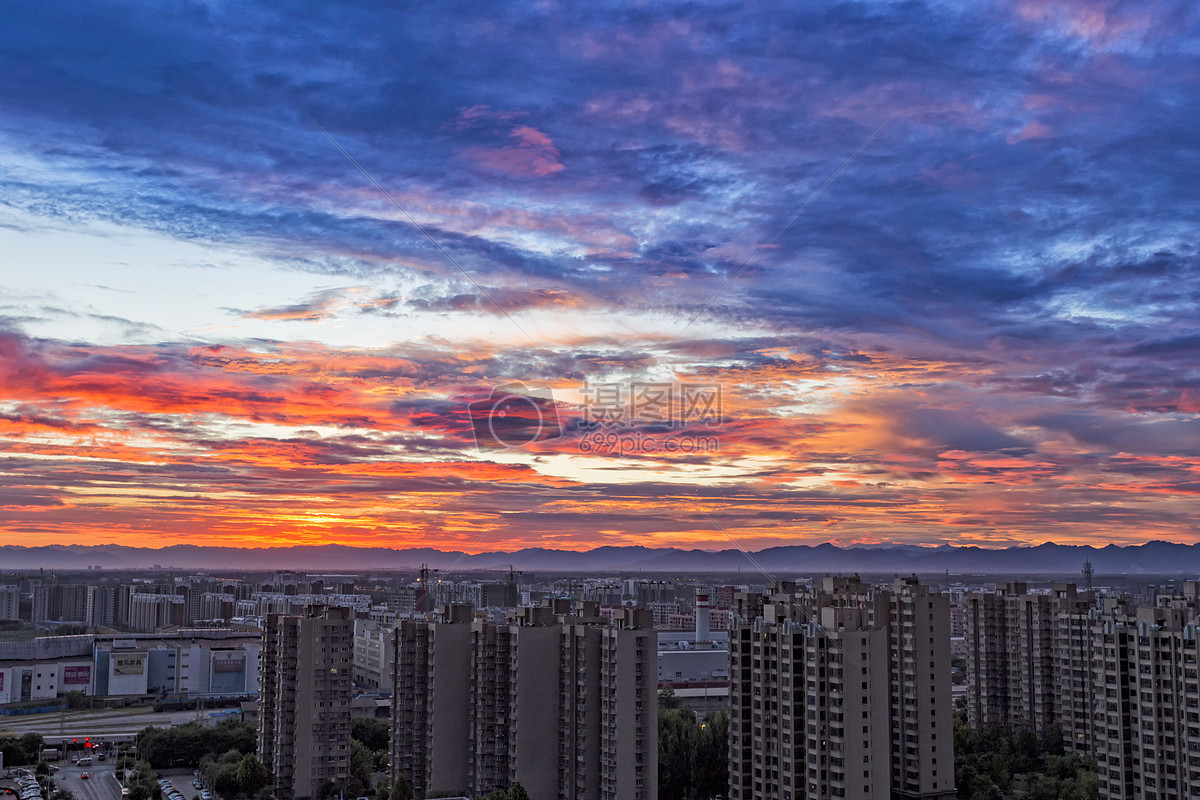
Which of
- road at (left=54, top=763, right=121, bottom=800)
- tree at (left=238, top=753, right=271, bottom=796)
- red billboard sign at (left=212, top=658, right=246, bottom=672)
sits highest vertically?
tree at (left=238, top=753, right=271, bottom=796)

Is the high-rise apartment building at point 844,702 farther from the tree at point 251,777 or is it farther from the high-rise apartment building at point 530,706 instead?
the tree at point 251,777

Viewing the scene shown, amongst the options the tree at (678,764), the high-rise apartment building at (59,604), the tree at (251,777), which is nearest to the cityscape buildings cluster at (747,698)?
the tree at (251,777)

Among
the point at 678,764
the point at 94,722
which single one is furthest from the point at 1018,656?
the point at 94,722

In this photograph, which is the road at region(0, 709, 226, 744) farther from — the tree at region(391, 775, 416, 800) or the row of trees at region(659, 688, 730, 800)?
the row of trees at region(659, 688, 730, 800)

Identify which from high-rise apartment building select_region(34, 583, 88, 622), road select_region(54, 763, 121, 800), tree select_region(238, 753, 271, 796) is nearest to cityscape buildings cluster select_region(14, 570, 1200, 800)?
tree select_region(238, 753, 271, 796)

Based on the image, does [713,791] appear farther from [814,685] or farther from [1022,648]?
[1022,648]

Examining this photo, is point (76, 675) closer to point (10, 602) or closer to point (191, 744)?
point (191, 744)

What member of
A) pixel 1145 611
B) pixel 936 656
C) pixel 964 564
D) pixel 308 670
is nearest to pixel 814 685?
pixel 936 656
